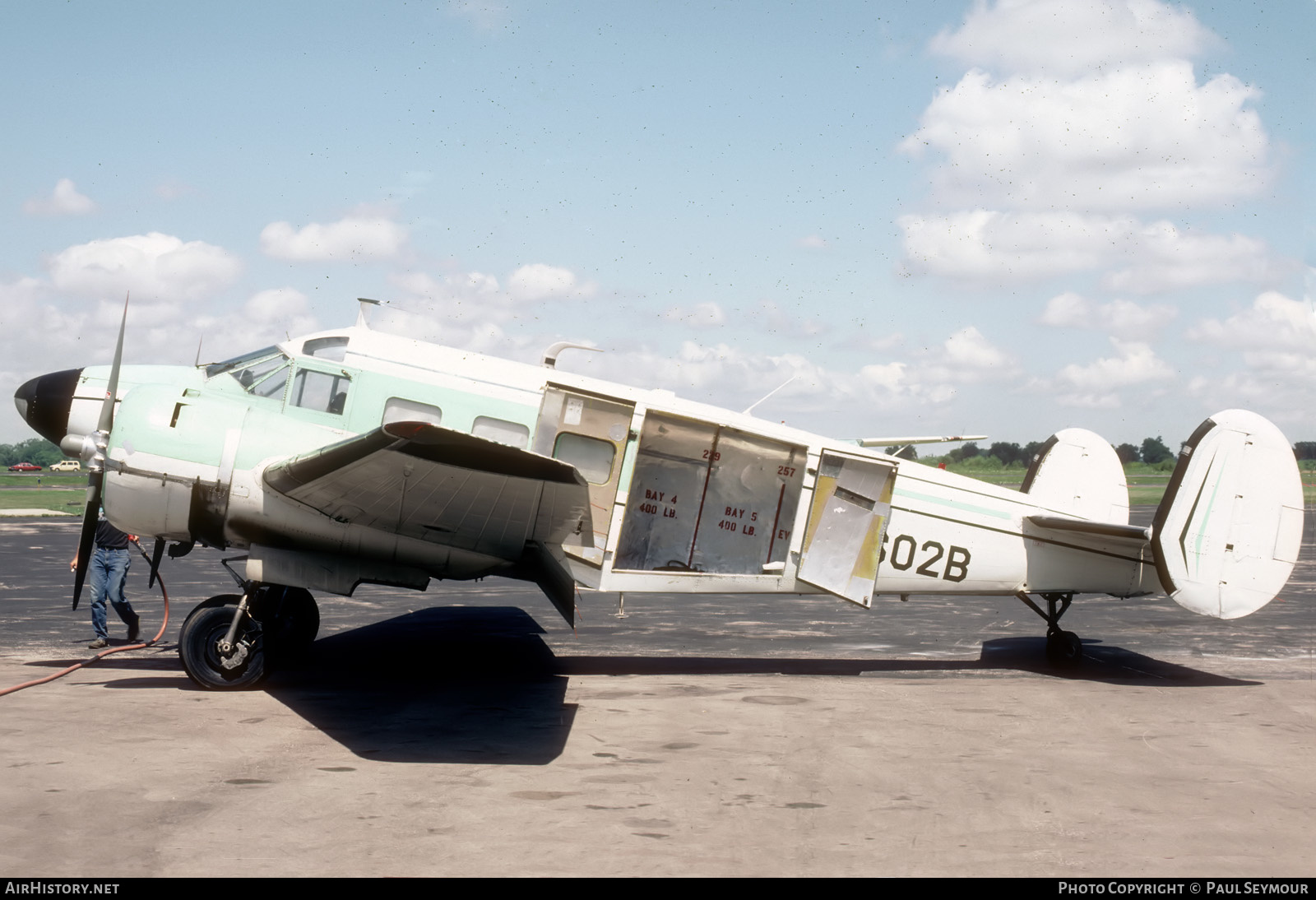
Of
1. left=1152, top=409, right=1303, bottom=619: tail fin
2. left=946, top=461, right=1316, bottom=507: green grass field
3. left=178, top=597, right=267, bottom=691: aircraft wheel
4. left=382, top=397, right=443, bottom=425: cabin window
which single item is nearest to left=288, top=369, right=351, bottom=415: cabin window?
left=382, top=397, right=443, bottom=425: cabin window

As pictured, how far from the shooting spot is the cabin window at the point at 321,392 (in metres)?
10.1

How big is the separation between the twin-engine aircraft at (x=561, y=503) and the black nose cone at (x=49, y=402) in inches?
A: 1.0

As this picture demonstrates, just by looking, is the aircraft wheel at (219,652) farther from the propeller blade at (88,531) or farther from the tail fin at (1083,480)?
the tail fin at (1083,480)

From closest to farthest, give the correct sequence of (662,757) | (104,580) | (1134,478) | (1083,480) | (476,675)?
(662,757) → (476,675) → (104,580) → (1083,480) → (1134,478)

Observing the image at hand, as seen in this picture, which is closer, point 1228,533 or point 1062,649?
point 1228,533

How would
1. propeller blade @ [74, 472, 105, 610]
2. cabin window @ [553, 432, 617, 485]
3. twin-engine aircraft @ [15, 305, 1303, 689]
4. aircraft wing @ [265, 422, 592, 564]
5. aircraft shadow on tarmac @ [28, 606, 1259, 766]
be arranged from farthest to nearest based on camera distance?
cabin window @ [553, 432, 617, 485] → propeller blade @ [74, 472, 105, 610] → twin-engine aircraft @ [15, 305, 1303, 689] → aircraft shadow on tarmac @ [28, 606, 1259, 766] → aircraft wing @ [265, 422, 592, 564]

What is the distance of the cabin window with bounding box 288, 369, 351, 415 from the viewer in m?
10.1

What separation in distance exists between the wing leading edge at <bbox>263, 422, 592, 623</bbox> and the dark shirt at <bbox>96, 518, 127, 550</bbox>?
161 inches

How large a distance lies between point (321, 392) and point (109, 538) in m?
4.09

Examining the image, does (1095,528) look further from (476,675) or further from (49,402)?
(49,402)

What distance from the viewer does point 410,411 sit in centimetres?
1014

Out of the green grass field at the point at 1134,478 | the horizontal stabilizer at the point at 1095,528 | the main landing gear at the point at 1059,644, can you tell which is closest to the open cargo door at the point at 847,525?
the horizontal stabilizer at the point at 1095,528

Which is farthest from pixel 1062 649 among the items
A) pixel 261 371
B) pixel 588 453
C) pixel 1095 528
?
pixel 261 371

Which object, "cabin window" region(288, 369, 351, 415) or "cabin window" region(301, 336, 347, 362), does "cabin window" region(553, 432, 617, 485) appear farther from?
"cabin window" region(301, 336, 347, 362)
